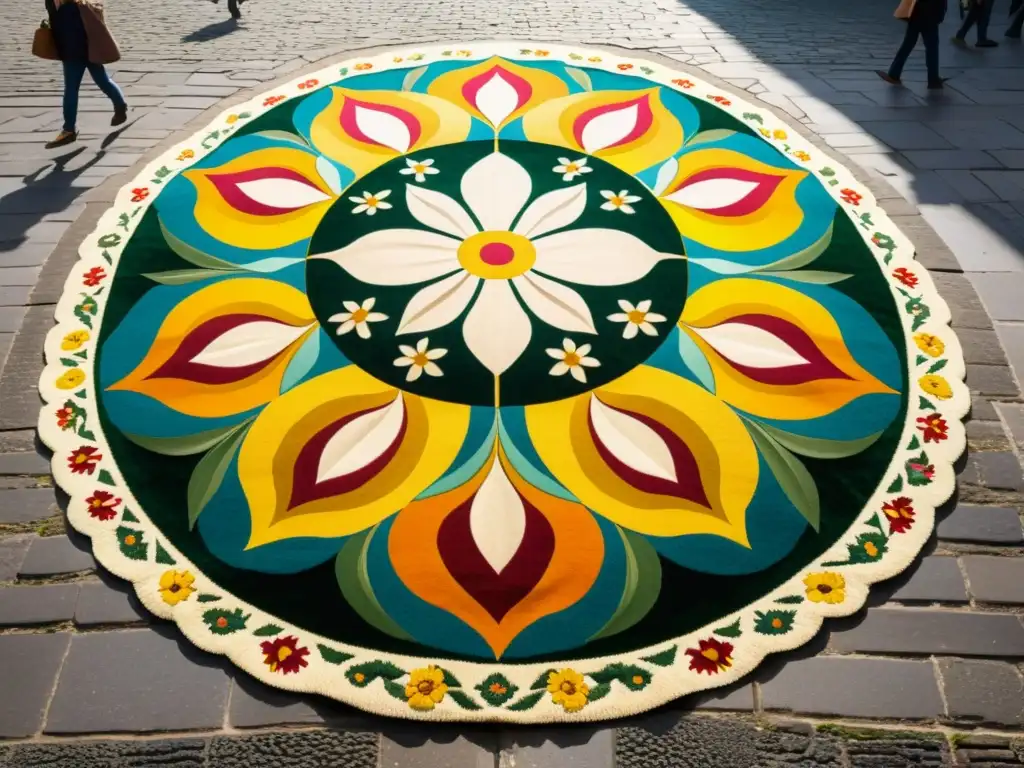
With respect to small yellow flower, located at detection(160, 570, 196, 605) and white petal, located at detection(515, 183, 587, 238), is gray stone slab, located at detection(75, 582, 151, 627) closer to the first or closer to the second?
small yellow flower, located at detection(160, 570, 196, 605)

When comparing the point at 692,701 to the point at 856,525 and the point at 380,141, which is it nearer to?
the point at 856,525

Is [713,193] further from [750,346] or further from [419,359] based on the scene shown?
[419,359]

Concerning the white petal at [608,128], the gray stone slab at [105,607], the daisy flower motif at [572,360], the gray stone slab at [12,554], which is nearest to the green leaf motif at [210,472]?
the gray stone slab at [105,607]

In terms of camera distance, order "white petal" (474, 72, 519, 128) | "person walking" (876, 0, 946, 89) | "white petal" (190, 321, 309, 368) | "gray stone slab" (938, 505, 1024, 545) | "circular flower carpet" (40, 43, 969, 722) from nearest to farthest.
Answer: "circular flower carpet" (40, 43, 969, 722)
"gray stone slab" (938, 505, 1024, 545)
"white petal" (190, 321, 309, 368)
"white petal" (474, 72, 519, 128)
"person walking" (876, 0, 946, 89)

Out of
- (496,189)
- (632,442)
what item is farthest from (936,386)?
(496,189)

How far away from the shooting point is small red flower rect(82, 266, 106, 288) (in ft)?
13.7

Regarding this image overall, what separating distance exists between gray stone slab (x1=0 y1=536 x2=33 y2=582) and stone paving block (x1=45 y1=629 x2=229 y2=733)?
418 millimetres

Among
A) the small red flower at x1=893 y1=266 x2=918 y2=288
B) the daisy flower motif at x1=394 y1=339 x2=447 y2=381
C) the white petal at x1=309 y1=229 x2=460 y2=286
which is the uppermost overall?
Result: the small red flower at x1=893 y1=266 x2=918 y2=288

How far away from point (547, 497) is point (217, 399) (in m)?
1.50

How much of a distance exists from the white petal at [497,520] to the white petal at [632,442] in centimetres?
47

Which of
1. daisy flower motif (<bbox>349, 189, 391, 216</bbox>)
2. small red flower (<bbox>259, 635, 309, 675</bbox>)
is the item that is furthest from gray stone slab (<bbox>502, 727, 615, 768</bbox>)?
daisy flower motif (<bbox>349, 189, 391, 216</bbox>)

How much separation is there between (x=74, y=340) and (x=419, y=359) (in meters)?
1.61

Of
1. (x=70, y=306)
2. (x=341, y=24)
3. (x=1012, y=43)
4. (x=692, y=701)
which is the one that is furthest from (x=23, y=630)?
(x=1012, y=43)

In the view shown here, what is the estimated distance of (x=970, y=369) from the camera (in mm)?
3783
